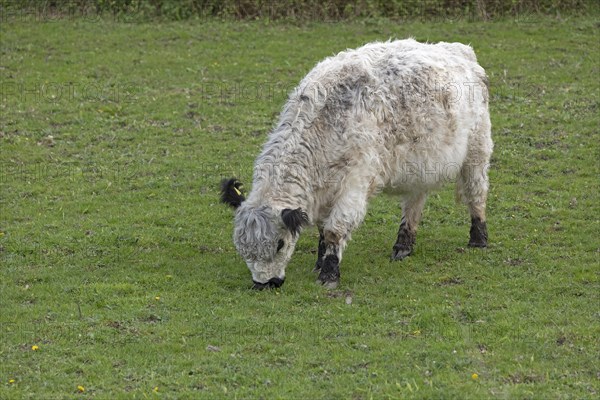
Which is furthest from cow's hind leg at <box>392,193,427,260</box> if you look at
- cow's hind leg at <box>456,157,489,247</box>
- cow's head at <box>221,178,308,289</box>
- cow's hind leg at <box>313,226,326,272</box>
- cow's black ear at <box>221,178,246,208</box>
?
cow's black ear at <box>221,178,246,208</box>

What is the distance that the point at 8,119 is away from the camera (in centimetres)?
1950

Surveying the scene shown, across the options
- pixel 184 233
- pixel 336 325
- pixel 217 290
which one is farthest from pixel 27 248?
pixel 336 325

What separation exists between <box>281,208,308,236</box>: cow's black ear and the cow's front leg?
2.57 ft

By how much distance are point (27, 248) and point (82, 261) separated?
99 centimetres

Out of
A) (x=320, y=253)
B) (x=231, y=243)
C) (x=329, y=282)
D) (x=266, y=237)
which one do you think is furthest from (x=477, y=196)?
(x=266, y=237)

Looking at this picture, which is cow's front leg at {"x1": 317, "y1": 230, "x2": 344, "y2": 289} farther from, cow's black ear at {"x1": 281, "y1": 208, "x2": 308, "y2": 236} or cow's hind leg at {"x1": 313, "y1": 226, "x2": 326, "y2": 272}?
cow's black ear at {"x1": 281, "y1": 208, "x2": 308, "y2": 236}

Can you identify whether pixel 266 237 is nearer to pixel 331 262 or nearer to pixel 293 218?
pixel 293 218

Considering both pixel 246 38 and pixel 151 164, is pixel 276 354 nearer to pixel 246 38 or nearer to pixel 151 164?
pixel 151 164

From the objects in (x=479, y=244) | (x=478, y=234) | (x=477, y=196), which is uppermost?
(x=477, y=196)

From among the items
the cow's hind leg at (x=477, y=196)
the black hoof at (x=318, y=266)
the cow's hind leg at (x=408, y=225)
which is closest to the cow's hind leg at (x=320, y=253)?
the black hoof at (x=318, y=266)

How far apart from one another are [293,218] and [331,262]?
1043 mm

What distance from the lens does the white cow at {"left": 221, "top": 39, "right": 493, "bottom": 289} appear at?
11.7 m

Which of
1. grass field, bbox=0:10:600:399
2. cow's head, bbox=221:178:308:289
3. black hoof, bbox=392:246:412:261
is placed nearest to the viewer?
grass field, bbox=0:10:600:399

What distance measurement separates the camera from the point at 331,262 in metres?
12.1
